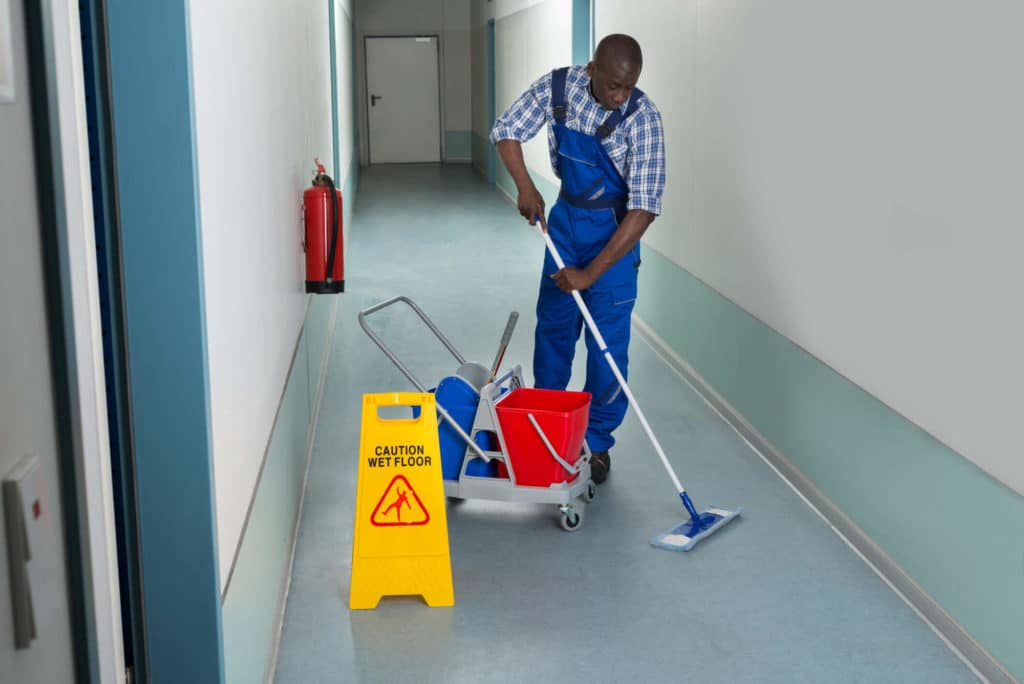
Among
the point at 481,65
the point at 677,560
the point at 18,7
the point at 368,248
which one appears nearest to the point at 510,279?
the point at 368,248

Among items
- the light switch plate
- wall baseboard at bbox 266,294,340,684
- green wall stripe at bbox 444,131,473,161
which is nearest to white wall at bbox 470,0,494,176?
green wall stripe at bbox 444,131,473,161

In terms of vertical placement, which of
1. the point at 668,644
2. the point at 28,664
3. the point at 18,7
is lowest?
the point at 668,644

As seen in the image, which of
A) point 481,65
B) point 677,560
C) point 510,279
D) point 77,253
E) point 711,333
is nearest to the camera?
point 77,253

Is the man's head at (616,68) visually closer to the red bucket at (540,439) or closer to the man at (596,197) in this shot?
the man at (596,197)

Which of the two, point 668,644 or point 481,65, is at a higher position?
point 481,65

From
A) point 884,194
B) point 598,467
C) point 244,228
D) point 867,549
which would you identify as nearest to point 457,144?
point 598,467

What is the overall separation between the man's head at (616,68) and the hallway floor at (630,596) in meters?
1.44

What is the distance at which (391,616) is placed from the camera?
10.2 feet

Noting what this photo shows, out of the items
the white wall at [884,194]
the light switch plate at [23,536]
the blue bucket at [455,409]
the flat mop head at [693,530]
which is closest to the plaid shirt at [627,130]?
the white wall at [884,194]

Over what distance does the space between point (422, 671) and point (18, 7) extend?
2.16m

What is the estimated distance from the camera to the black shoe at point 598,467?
414 cm

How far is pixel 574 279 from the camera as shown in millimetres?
3930

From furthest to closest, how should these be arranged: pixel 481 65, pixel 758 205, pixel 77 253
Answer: pixel 481 65 → pixel 758 205 → pixel 77 253

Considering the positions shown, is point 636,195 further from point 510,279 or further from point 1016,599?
point 510,279
